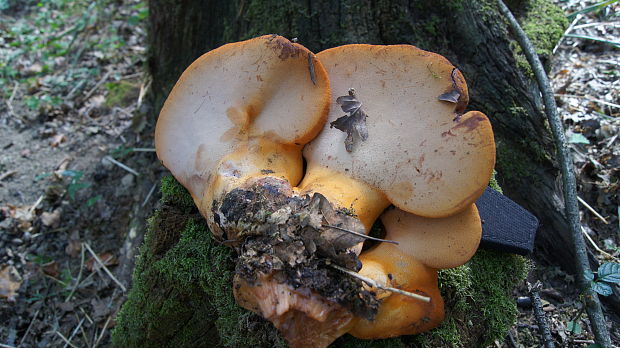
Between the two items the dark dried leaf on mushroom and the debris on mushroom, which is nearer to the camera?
the debris on mushroom

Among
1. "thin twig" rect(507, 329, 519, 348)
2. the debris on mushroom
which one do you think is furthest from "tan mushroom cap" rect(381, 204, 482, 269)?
"thin twig" rect(507, 329, 519, 348)

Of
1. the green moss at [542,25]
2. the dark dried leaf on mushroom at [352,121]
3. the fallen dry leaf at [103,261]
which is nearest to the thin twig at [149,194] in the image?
the fallen dry leaf at [103,261]

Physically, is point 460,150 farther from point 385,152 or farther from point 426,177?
point 385,152

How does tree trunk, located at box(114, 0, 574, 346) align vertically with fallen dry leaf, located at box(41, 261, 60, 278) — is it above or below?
above

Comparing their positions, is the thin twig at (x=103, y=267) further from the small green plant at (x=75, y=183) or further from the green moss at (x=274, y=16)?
the green moss at (x=274, y=16)

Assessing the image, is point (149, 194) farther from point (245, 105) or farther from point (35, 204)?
point (245, 105)

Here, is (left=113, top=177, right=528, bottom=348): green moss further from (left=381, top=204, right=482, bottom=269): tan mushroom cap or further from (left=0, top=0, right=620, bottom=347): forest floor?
(left=0, top=0, right=620, bottom=347): forest floor
